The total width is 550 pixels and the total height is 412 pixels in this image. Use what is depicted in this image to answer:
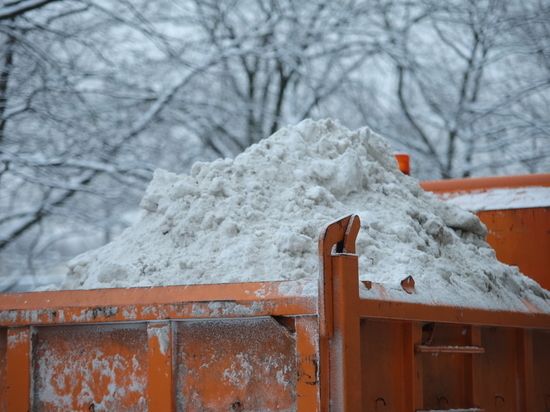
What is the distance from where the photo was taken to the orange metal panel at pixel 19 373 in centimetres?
230

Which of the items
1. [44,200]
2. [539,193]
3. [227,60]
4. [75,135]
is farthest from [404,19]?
[539,193]

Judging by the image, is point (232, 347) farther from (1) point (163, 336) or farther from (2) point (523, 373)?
(2) point (523, 373)

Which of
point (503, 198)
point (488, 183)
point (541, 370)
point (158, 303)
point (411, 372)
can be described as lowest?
point (541, 370)

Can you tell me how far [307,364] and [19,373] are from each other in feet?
3.35

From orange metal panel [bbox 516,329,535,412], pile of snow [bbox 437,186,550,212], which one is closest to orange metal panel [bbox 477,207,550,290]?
pile of snow [bbox 437,186,550,212]

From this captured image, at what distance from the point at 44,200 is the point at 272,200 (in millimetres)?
5379

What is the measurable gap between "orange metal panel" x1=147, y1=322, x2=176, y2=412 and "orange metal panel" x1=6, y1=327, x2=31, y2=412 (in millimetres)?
452

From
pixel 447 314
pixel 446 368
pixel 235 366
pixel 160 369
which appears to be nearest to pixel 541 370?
pixel 446 368

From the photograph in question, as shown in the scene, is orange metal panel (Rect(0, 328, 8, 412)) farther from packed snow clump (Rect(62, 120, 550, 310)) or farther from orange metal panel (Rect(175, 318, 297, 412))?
orange metal panel (Rect(175, 318, 297, 412))

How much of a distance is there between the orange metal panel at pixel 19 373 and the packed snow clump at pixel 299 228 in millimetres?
466

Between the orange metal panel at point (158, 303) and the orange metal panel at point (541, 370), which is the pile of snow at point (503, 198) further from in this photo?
the orange metal panel at point (158, 303)

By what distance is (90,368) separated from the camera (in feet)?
7.53

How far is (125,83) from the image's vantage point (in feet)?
27.6

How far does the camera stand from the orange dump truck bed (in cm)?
203
